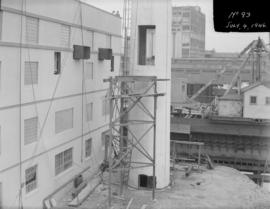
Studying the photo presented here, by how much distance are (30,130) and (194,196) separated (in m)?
2.12

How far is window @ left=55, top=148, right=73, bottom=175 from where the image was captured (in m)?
4.79

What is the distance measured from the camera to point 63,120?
490 centimetres

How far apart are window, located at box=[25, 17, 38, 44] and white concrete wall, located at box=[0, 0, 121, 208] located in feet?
0.20

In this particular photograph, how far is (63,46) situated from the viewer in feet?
A: 15.6

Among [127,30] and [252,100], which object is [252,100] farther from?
[127,30]

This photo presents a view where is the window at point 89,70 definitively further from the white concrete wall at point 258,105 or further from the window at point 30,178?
the white concrete wall at point 258,105

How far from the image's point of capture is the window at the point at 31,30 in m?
3.93

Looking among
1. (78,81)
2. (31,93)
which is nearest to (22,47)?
(31,93)

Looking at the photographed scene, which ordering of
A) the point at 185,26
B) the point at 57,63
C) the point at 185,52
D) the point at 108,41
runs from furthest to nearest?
1. the point at 185,52
2. the point at 185,26
3. the point at 108,41
4. the point at 57,63

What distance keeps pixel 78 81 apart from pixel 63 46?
624mm

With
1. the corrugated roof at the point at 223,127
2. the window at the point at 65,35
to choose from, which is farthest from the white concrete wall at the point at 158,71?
the corrugated roof at the point at 223,127

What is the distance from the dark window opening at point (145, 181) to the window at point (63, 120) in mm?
1131

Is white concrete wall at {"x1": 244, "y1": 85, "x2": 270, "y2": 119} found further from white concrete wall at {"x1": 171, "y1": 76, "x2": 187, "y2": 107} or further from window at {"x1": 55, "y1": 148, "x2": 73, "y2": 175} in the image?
window at {"x1": 55, "y1": 148, "x2": 73, "y2": 175}

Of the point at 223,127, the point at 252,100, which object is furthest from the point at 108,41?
the point at 252,100
